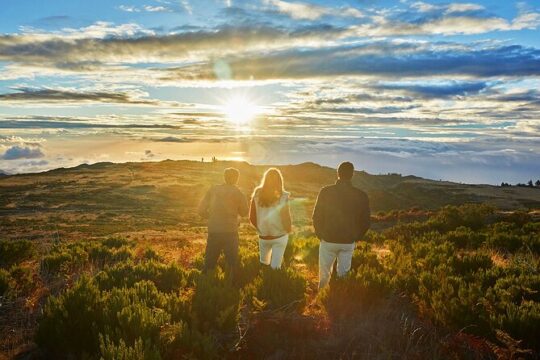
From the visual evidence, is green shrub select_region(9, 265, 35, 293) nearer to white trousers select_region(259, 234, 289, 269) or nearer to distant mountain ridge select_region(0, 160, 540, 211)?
white trousers select_region(259, 234, 289, 269)

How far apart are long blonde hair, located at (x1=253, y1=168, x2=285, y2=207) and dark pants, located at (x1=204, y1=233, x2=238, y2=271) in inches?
41.8

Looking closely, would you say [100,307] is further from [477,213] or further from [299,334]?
[477,213]

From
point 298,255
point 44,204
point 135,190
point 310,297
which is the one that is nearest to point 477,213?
point 298,255

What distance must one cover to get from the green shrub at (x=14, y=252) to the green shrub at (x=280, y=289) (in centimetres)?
873

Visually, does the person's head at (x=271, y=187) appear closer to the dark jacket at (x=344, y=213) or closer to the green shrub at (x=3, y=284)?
the dark jacket at (x=344, y=213)

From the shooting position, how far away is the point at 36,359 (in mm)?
5625

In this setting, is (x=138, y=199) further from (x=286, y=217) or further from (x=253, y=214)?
(x=286, y=217)

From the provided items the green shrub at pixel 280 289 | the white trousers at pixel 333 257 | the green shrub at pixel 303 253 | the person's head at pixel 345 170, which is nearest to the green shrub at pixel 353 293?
the white trousers at pixel 333 257

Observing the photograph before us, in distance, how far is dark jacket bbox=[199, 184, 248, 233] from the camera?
8750 millimetres

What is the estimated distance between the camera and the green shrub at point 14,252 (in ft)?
43.0

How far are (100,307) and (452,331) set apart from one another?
4.72m

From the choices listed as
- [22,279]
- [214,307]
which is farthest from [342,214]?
[22,279]

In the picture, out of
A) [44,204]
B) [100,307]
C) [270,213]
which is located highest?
[270,213]

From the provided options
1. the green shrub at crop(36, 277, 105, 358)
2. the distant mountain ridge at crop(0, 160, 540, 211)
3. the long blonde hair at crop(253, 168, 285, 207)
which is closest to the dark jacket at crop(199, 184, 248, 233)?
the long blonde hair at crop(253, 168, 285, 207)
